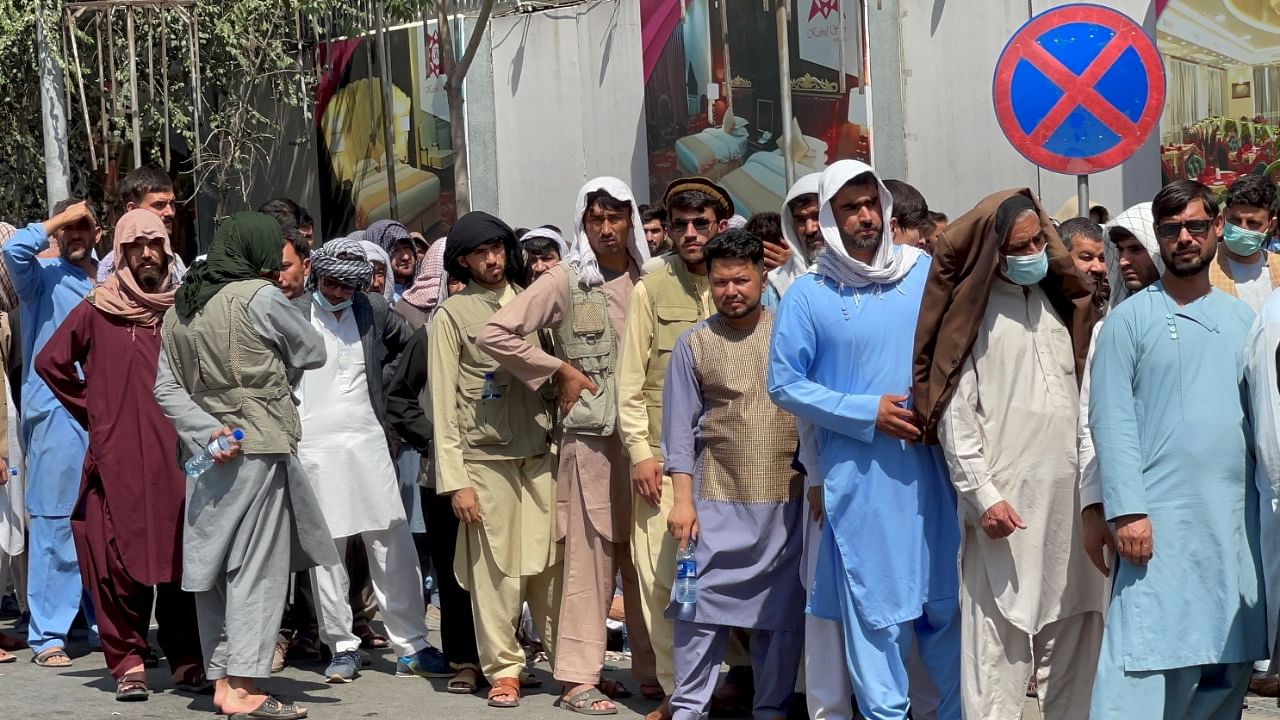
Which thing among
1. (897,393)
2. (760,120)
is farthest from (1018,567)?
(760,120)

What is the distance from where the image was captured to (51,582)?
314 inches

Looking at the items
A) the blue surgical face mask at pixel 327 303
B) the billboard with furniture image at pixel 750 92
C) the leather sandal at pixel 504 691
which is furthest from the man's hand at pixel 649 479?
the billboard with furniture image at pixel 750 92

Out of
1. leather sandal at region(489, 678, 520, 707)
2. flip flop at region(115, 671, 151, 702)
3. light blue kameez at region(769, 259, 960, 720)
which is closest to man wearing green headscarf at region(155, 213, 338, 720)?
flip flop at region(115, 671, 151, 702)

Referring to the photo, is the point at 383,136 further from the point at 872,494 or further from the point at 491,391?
the point at 872,494

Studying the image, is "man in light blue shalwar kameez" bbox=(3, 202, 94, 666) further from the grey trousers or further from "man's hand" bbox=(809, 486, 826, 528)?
"man's hand" bbox=(809, 486, 826, 528)

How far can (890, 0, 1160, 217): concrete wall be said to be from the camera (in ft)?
39.6

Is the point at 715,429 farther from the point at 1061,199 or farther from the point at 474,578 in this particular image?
the point at 1061,199

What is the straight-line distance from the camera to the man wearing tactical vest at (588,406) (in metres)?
6.82

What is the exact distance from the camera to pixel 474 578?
7098 mm

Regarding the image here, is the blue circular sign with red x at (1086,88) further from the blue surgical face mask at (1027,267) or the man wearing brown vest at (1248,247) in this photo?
the blue surgical face mask at (1027,267)

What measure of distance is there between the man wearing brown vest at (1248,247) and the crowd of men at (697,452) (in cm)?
2

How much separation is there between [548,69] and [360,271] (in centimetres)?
886

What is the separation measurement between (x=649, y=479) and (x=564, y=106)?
9990mm

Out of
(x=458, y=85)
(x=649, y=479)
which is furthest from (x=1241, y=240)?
(x=458, y=85)
